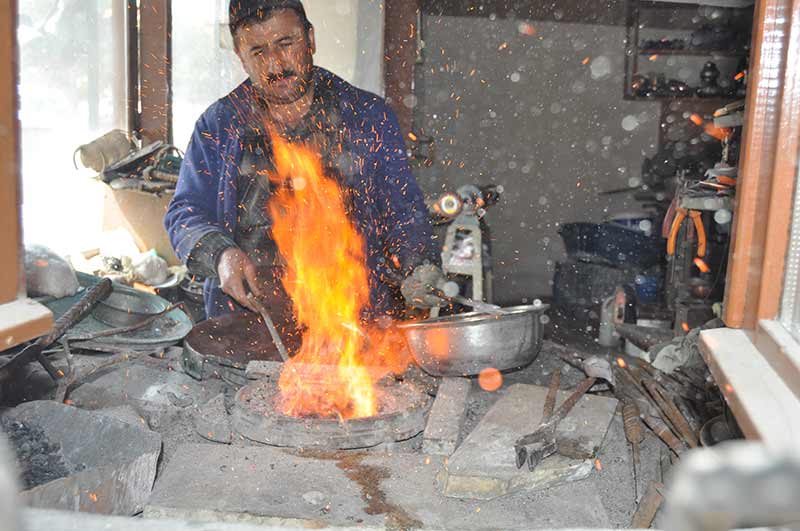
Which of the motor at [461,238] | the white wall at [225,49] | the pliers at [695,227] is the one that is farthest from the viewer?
the white wall at [225,49]

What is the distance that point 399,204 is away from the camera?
4715mm

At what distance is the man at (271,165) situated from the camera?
4.38 metres

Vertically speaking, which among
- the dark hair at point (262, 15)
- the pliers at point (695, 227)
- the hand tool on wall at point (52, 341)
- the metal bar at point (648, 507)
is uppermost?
the dark hair at point (262, 15)

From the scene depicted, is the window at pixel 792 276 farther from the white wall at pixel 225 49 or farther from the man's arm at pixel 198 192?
the white wall at pixel 225 49

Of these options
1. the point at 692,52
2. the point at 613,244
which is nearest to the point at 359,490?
the point at 613,244

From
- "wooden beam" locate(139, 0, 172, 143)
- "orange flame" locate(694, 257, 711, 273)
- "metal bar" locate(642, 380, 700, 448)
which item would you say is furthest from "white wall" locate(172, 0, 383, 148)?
"metal bar" locate(642, 380, 700, 448)

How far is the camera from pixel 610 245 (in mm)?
8531

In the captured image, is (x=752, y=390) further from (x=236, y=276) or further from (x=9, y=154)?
(x=236, y=276)

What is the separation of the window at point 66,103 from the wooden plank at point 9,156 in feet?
19.0

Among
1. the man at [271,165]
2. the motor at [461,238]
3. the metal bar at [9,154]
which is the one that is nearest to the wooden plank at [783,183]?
the metal bar at [9,154]

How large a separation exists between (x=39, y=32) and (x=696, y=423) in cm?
693

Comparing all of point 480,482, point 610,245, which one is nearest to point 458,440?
point 480,482

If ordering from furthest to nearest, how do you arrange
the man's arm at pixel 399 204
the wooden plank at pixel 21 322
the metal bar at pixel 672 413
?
the man's arm at pixel 399 204 < the metal bar at pixel 672 413 < the wooden plank at pixel 21 322

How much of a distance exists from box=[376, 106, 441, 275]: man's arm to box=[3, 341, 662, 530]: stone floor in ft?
5.32
